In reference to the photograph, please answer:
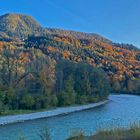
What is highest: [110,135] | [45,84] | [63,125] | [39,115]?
[45,84]

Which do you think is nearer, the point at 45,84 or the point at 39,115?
the point at 39,115

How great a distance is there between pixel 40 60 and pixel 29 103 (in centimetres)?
2477

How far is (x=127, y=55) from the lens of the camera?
579 feet

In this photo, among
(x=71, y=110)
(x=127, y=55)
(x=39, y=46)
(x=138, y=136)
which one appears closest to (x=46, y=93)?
(x=71, y=110)

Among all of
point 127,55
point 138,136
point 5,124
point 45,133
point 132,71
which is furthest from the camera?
point 127,55

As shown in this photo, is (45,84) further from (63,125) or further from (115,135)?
(115,135)

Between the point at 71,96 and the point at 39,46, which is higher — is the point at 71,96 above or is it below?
below

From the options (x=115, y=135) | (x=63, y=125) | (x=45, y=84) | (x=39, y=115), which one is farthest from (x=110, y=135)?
(x=45, y=84)

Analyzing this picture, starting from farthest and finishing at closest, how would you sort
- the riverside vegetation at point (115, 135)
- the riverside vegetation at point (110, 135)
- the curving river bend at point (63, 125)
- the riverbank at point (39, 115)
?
the riverbank at point (39, 115)
the curving river bend at point (63, 125)
the riverside vegetation at point (115, 135)
the riverside vegetation at point (110, 135)

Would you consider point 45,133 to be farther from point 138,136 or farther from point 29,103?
point 29,103

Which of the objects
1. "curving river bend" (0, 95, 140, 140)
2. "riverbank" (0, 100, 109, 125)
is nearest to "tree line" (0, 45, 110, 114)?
"riverbank" (0, 100, 109, 125)

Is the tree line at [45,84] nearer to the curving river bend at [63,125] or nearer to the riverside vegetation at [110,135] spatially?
the curving river bend at [63,125]

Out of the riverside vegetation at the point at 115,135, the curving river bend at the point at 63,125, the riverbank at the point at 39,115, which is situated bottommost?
the curving river bend at the point at 63,125

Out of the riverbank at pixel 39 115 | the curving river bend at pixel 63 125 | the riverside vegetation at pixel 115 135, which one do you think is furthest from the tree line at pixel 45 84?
the riverside vegetation at pixel 115 135
